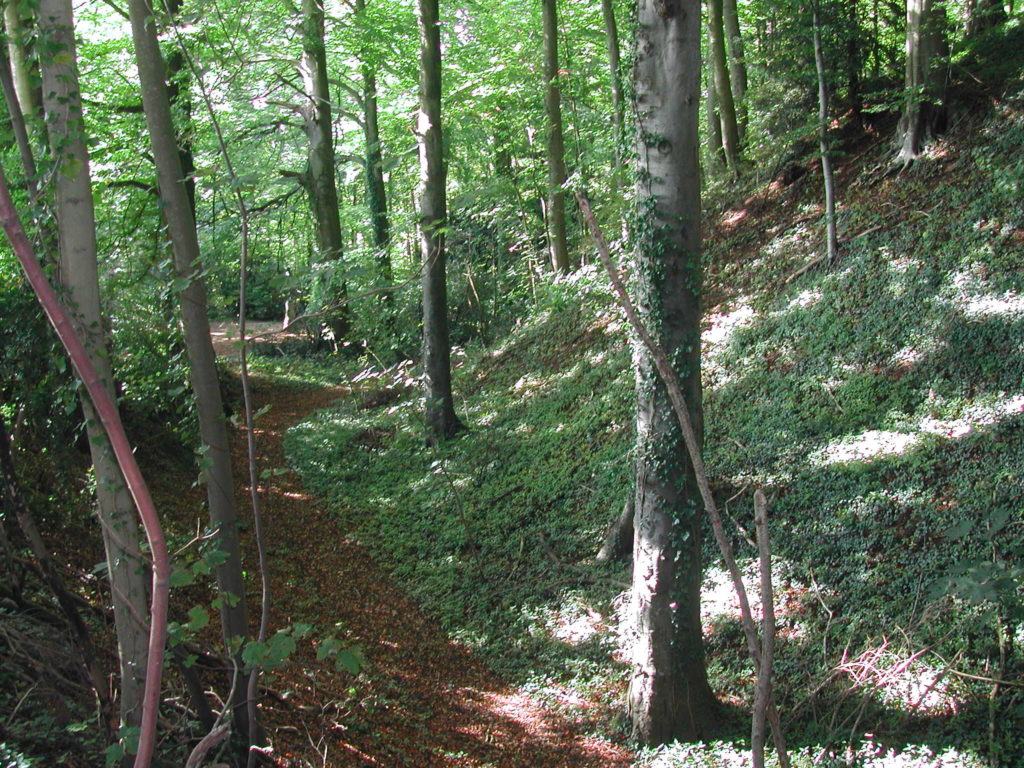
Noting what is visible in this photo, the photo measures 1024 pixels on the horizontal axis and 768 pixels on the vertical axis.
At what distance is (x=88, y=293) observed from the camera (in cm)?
304

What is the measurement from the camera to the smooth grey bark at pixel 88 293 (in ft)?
9.42

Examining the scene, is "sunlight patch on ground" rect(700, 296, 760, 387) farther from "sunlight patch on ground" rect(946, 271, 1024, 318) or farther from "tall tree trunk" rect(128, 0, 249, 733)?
"tall tree trunk" rect(128, 0, 249, 733)

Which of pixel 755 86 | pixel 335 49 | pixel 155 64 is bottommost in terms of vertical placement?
pixel 155 64

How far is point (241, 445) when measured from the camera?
1197 cm

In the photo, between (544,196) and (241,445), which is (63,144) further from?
(544,196)

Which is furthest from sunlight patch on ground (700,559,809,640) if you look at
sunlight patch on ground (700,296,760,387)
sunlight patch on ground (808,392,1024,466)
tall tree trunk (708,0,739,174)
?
tall tree trunk (708,0,739,174)

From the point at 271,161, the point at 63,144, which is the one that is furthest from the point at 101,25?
the point at 63,144

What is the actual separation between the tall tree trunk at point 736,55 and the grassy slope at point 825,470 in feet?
7.92

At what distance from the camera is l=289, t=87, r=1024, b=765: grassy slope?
5512mm

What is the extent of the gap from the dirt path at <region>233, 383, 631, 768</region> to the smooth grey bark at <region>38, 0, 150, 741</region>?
61.5 inches

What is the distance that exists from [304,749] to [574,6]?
1684cm

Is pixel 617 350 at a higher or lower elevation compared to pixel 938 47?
lower

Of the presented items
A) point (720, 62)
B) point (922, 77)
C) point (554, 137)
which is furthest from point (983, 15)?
point (554, 137)

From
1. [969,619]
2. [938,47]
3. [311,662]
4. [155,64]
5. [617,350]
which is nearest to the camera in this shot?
[155,64]
